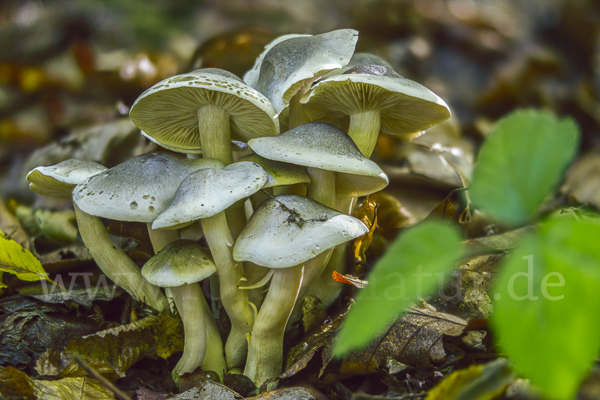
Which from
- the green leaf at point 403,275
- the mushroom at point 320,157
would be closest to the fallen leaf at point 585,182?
the mushroom at point 320,157

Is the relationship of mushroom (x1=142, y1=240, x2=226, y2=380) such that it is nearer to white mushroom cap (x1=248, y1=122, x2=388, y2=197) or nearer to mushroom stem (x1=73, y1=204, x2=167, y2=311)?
mushroom stem (x1=73, y1=204, x2=167, y2=311)

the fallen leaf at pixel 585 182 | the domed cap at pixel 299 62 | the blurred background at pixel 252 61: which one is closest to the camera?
the domed cap at pixel 299 62

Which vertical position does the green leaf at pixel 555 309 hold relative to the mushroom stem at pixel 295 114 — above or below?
above

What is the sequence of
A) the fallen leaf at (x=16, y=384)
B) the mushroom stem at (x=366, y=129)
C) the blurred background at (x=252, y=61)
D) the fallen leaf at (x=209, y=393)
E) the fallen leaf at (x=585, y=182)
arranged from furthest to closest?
the blurred background at (x=252, y=61), the fallen leaf at (x=585, y=182), the mushroom stem at (x=366, y=129), the fallen leaf at (x=209, y=393), the fallen leaf at (x=16, y=384)

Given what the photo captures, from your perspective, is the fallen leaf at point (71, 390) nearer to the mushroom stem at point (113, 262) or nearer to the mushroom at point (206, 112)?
the mushroom stem at point (113, 262)

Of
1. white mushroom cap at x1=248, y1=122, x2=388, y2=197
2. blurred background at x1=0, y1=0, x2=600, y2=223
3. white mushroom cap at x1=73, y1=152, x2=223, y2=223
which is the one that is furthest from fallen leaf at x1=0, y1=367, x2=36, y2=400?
blurred background at x1=0, y1=0, x2=600, y2=223

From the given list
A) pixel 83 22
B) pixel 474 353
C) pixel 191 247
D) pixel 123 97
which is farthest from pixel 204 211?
pixel 83 22
